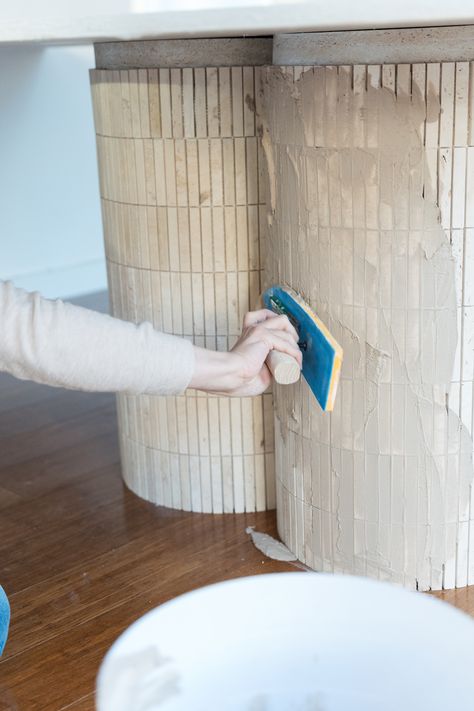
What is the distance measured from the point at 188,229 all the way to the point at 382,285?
0.43m

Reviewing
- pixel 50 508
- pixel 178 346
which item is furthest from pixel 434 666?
pixel 50 508

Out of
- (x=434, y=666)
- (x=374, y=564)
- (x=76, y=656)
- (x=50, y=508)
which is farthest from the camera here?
(x=50, y=508)

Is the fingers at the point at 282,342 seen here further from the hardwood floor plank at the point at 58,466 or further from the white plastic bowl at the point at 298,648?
the hardwood floor plank at the point at 58,466

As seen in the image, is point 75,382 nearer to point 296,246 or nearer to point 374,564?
point 296,246

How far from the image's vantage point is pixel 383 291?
4.27 ft

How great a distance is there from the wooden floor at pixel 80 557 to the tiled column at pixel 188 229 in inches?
3.7

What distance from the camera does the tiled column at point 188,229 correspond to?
5.05ft

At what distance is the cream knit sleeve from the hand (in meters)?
0.06

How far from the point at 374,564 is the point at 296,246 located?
0.49 metres

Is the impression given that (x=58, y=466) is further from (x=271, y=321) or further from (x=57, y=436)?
(x=271, y=321)

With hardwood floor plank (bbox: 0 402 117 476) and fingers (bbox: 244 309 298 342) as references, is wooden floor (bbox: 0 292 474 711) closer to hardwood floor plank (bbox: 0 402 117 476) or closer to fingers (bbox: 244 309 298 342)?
hardwood floor plank (bbox: 0 402 117 476)

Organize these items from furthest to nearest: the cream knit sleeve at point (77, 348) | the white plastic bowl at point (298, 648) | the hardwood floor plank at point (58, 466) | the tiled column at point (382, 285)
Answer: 1. the hardwood floor plank at point (58, 466)
2. the tiled column at point (382, 285)
3. the cream knit sleeve at point (77, 348)
4. the white plastic bowl at point (298, 648)

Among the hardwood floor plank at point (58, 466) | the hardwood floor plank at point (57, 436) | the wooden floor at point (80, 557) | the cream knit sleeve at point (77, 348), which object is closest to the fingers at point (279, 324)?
the cream knit sleeve at point (77, 348)

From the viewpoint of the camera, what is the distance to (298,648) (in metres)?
0.61
